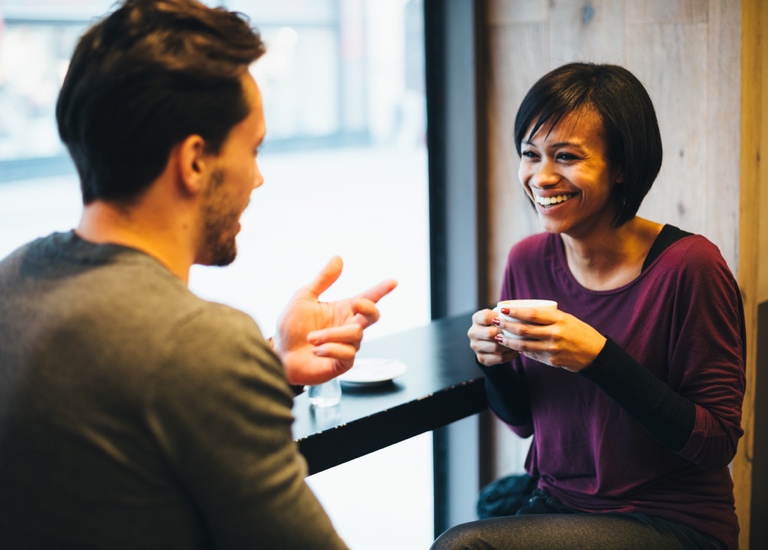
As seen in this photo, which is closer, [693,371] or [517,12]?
[693,371]

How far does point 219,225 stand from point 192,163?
0.35 ft

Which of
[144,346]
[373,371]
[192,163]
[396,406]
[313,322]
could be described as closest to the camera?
[144,346]

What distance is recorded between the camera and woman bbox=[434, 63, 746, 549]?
5.17 ft

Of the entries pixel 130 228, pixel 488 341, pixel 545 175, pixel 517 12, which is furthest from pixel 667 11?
pixel 130 228

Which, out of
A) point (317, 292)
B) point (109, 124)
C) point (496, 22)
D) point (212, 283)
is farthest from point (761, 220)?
point (109, 124)

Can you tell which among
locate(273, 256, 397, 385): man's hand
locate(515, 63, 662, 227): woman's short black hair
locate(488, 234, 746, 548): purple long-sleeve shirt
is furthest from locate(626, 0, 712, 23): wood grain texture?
locate(273, 256, 397, 385): man's hand

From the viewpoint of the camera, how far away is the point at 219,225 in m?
1.11

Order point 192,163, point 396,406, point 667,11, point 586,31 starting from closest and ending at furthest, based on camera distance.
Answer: point 192,163 < point 396,406 < point 667,11 < point 586,31

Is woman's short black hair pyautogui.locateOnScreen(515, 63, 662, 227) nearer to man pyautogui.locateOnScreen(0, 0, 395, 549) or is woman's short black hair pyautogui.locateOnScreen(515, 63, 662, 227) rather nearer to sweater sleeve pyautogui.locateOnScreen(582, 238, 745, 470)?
sweater sleeve pyautogui.locateOnScreen(582, 238, 745, 470)

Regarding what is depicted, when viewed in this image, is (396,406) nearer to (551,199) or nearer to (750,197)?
(551,199)

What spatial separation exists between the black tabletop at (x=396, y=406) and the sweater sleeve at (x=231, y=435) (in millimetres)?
706

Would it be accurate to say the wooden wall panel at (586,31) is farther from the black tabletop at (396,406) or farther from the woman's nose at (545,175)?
the black tabletop at (396,406)

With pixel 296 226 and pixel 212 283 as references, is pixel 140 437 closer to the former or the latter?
pixel 212 283

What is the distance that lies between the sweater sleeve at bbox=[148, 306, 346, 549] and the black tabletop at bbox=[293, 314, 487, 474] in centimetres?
71
